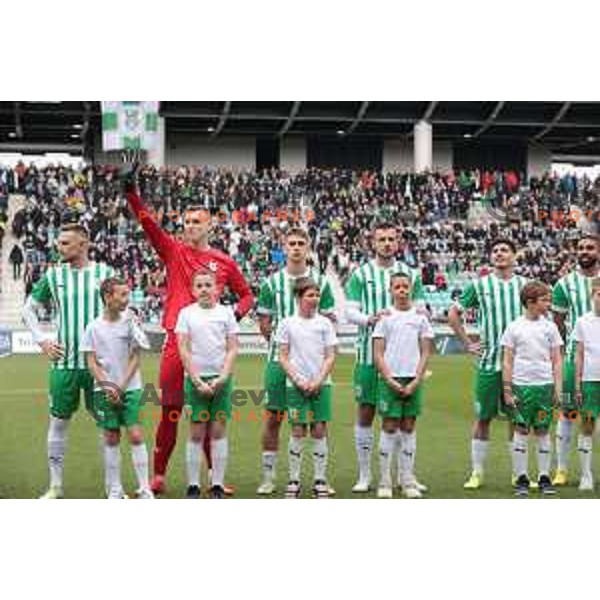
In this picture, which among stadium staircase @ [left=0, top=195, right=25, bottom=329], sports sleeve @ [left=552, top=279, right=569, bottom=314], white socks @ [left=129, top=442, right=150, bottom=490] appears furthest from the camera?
stadium staircase @ [left=0, top=195, right=25, bottom=329]

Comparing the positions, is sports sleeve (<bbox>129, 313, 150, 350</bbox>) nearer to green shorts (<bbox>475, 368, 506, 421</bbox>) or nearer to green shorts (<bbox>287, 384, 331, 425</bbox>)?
green shorts (<bbox>287, 384, 331, 425</bbox>)

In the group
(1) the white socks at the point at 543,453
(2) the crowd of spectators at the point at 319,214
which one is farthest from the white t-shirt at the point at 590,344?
(2) the crowd of spectators at the point at 319,214

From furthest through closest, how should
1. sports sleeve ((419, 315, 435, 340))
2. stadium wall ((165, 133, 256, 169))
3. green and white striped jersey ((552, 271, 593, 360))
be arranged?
1. stadium wall ((165, 133, 256, 169))
2. green and white striped jersey ((552, 271, 593, 360))
3. sports sleeve ((419, 315, 435, 340))

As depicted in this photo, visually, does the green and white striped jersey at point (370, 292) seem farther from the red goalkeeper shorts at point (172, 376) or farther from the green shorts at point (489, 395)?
the red goalkeeper shorts at point (172, 376)

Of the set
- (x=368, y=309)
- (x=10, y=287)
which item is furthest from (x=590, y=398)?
(x=10, y=287)

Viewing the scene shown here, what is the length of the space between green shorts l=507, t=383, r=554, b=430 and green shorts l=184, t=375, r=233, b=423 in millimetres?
1876

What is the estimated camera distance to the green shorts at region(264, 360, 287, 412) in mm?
7461

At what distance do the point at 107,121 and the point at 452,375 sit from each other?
8517 millimetres

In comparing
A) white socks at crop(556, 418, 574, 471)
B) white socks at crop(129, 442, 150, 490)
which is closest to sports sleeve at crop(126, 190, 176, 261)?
white socks at crop(129, 442, 150, 490)

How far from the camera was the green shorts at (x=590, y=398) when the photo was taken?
7.82m

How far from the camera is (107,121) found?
12570 mm

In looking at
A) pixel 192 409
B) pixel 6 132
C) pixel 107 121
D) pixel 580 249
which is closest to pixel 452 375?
pixel 107 121

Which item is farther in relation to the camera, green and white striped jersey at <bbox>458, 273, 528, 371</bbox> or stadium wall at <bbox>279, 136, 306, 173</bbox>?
stadium wall at <bbox>279, 136, 306, 173</bbox>
